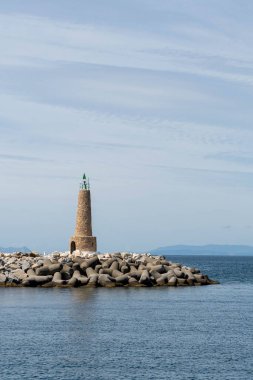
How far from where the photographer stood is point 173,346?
35.1 m

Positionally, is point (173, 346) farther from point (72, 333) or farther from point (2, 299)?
point (2, 299)

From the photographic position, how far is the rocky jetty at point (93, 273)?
61.6m

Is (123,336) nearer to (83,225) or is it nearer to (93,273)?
(93,273)

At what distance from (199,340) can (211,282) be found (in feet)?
118

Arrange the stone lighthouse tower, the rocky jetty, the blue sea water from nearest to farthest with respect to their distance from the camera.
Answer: the blue sea water, the rocky jetty, the stone lighthouse tower

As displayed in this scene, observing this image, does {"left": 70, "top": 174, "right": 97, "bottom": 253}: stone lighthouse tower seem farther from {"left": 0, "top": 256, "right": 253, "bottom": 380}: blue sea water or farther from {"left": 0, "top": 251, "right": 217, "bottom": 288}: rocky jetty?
{"left": 0, "top": 256, "right": 253, "bottom": 380}: blue sea water

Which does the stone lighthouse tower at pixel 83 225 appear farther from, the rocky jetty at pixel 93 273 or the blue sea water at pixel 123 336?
the blue sea water at pixel 123 336

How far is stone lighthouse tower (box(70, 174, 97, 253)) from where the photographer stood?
71938mm

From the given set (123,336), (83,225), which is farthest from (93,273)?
(123,336)

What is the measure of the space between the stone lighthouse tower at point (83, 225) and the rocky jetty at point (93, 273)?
6.39 feet

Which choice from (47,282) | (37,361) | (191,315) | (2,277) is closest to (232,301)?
(191,315)

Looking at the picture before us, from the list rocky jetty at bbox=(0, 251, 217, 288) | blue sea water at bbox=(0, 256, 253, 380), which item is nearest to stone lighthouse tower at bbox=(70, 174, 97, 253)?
rocky jetty at bbox=(0, 251, 217, 288)

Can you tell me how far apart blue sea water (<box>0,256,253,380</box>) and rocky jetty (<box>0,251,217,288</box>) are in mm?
4267

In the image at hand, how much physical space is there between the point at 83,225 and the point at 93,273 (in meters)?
9.67
